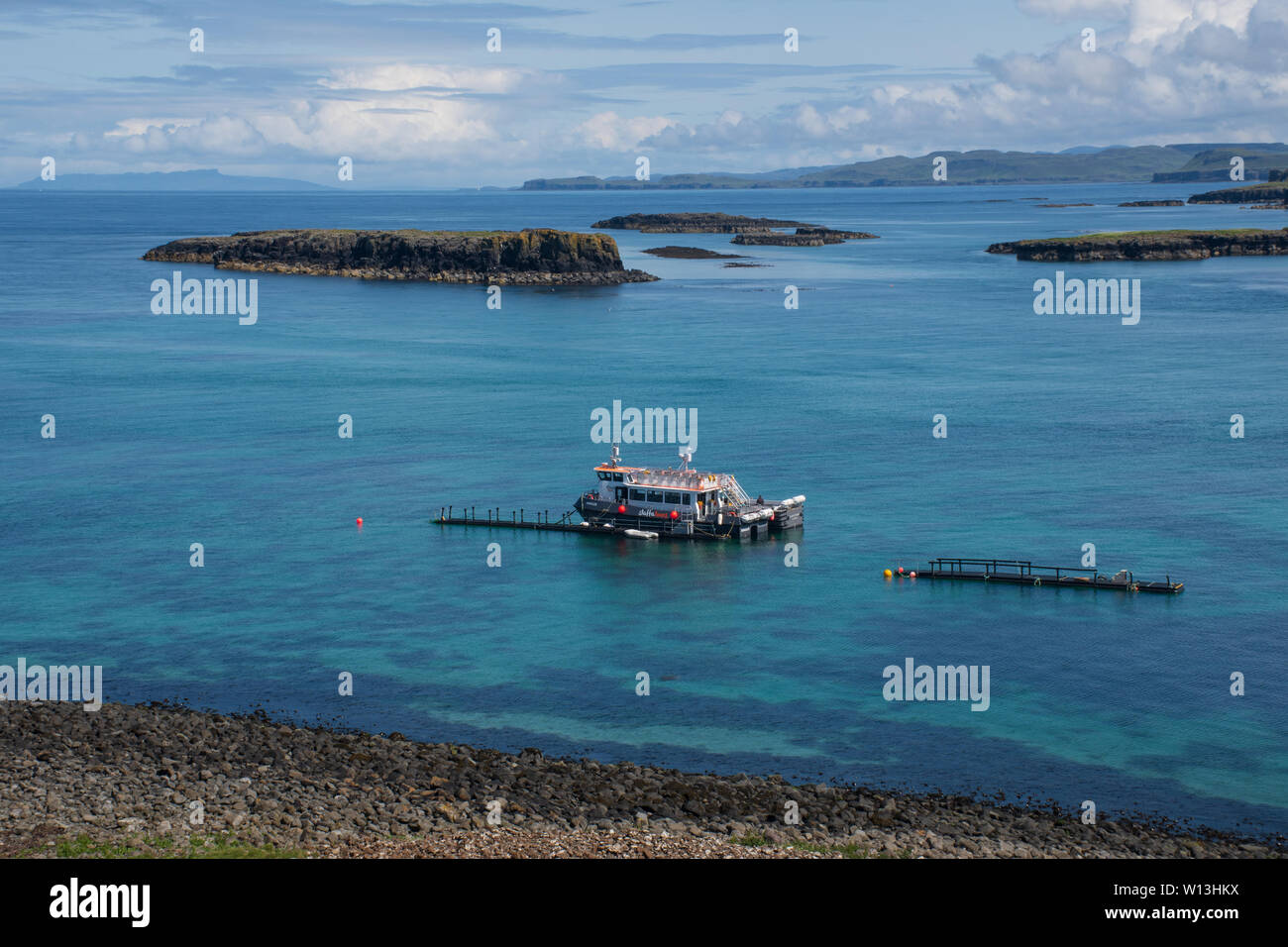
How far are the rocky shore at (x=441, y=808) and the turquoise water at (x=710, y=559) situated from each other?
3.18 metres

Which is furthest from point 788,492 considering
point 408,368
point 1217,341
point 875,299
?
point 875,299

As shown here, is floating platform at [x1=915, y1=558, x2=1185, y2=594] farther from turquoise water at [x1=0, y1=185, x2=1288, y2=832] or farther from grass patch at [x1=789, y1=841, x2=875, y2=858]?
grass patch at [x1=789, y1=841, x2=875, y2=858]

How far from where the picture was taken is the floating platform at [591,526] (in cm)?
7100

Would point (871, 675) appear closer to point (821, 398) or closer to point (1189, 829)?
point (1189, 829)

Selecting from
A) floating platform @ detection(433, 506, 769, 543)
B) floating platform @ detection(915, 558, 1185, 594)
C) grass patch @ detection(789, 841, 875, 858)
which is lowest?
grass patch @ detection(789, 841, 875, 858)

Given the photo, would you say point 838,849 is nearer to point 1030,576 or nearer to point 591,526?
point 1030,576

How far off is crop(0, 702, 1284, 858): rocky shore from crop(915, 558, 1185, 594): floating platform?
22.9m

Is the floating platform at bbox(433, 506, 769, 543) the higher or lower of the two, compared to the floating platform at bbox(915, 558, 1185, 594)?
higher

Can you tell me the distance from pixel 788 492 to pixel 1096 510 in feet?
54.2

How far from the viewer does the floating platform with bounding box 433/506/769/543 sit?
7100 centimetres

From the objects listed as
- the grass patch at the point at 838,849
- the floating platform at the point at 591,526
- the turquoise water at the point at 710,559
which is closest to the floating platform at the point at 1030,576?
the turquoise water at the point at 710,559

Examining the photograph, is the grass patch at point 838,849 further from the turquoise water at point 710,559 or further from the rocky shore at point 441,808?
the turquoise water at point 710,559

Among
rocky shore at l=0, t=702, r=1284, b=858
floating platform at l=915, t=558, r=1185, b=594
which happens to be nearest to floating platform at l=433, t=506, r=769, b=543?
floating platform at l=915, t=558, r=1185, b=594

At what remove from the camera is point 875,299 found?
17962 centimetres
